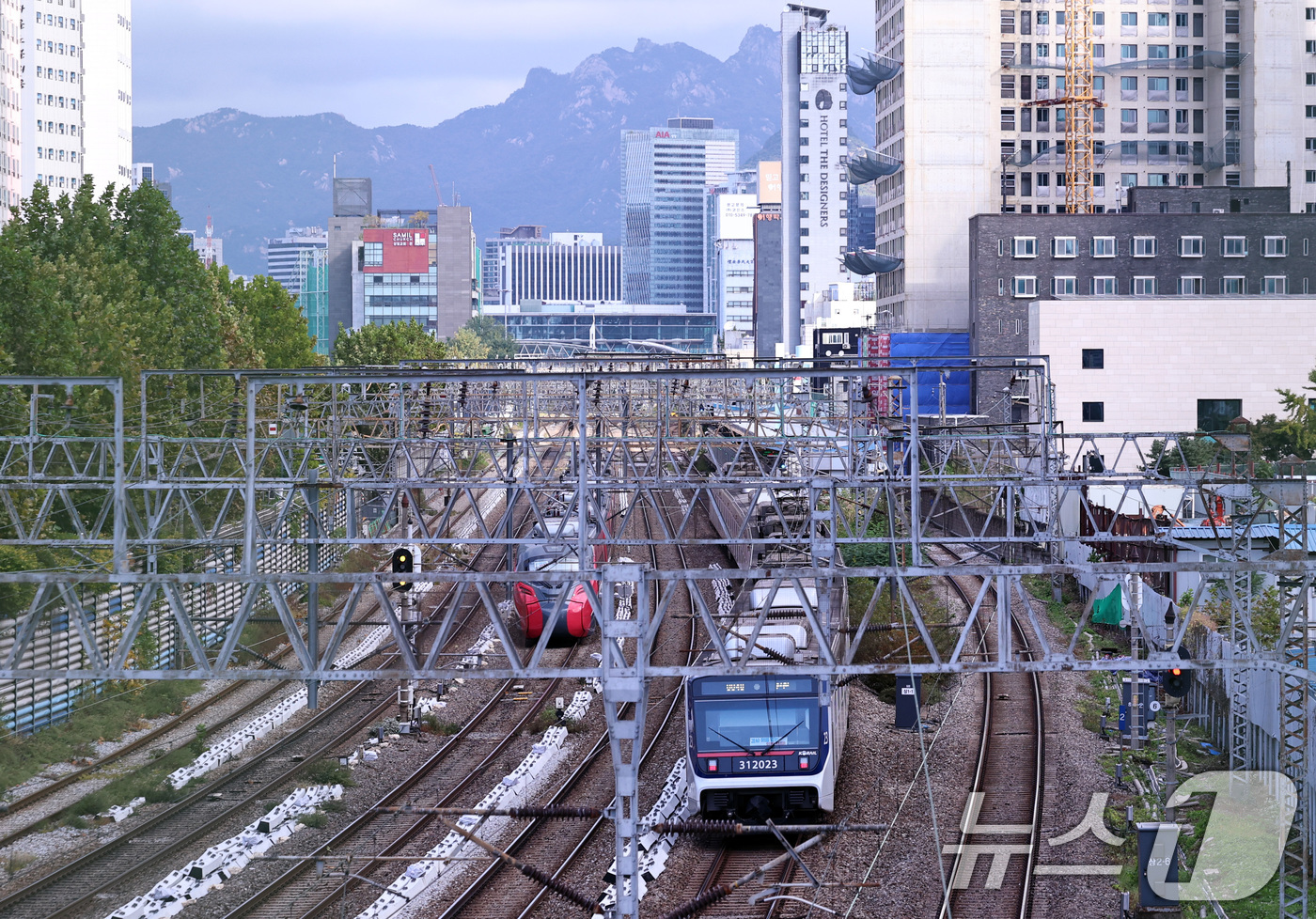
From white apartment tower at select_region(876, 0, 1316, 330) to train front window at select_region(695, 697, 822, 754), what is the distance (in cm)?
5624

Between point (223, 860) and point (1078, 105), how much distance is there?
71570 mm

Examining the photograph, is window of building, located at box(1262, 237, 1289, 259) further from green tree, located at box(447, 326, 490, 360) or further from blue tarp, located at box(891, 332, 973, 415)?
green tree, located at box(447, 326, 490, 360)

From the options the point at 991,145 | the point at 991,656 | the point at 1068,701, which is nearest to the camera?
the point at 1068,701

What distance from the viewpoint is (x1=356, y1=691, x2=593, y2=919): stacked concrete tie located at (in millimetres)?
16594

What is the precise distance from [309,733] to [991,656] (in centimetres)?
1552

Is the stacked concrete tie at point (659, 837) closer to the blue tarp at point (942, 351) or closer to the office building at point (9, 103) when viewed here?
the blue tarp at point (942, 351)

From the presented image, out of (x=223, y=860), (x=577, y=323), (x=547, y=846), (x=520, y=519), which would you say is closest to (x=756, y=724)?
(x=547, y=846)

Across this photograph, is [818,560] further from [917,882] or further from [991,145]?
[991,145]

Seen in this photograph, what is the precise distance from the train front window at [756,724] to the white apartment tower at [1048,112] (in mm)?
56240

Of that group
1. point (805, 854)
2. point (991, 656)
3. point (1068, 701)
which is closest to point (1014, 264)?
point (991, 656)

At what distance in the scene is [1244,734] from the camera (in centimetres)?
2178

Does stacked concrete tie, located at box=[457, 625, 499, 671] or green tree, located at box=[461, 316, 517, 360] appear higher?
green tree, located at box=[461, 316, 517, 360]

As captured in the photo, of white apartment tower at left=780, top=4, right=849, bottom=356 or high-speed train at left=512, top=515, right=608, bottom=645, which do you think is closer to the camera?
high-speed train at left=512, top=515, right=608, bottom=645

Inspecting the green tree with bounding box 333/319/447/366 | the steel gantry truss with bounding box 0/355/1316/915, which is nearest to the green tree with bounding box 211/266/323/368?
the steel gantry truss with bounding box 0/355/1316/915
